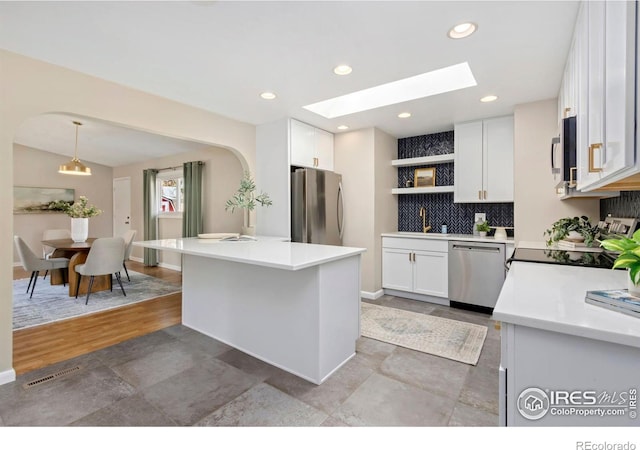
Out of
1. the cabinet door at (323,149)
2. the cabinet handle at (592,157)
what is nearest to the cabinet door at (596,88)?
the cabinet handle at (592,157)

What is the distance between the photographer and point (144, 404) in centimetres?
184

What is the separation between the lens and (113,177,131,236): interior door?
731 centimetres

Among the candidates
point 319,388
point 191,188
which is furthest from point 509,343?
point 191,188

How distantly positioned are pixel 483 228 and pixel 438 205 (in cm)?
79

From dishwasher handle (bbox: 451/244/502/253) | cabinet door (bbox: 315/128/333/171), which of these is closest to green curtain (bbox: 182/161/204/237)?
cabinet door (bbox: 315/128/333/171)

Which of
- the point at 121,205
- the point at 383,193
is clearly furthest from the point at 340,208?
the point at 121,205

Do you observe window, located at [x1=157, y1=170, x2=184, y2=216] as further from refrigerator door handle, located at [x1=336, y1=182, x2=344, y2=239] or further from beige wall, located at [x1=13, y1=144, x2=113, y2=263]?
refrigerator door handle, located at [x1=336, y1=182, x2=344, y2=239]

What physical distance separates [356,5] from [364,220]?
2743mm

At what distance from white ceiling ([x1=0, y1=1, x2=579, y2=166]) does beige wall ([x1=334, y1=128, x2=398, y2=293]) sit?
47.3 inches

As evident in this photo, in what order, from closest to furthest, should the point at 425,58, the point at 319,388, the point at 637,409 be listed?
the point at 637,409 < the point at 319,388 < the point at 425,58

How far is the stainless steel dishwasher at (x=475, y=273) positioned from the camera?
131 inches

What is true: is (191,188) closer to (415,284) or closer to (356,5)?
(415,284)

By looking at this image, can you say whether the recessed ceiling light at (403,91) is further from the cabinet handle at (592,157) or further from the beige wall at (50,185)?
the beige wall at (50,185)

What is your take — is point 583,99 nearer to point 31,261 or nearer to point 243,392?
point 243,392
